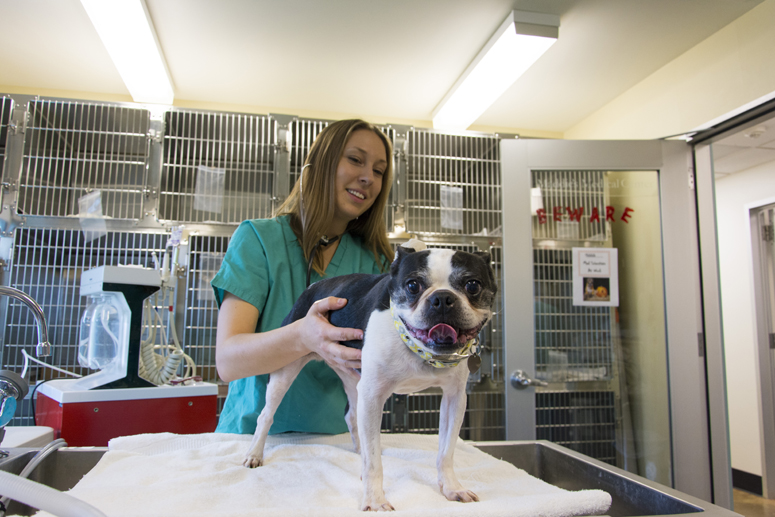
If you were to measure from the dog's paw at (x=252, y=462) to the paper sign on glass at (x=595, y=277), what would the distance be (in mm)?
1701

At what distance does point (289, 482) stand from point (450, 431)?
303 mm

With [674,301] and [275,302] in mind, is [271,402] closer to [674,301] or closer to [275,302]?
[275,302]

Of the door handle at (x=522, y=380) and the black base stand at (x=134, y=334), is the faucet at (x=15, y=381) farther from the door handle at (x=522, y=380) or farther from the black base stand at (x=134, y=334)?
the door handle at (x=522, y=380)

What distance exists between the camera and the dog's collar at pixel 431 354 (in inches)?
25.5

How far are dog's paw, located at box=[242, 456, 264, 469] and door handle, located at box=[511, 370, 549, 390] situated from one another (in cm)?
144

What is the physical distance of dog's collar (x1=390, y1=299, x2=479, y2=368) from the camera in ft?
2.13

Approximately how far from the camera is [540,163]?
88.4 inches

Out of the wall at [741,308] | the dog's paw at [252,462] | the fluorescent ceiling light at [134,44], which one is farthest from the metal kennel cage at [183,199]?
→ the wall at [741,308]

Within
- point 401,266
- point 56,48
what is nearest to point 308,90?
point 56,48

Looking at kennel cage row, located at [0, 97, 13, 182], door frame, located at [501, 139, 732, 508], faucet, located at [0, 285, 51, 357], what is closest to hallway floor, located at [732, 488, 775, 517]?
door frame, located at [501, 139, 732, 508]

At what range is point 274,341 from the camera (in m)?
0.91

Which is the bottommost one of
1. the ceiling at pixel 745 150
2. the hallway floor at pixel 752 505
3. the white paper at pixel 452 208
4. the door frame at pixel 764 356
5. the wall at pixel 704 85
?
the hallway floor at pixel 752 505

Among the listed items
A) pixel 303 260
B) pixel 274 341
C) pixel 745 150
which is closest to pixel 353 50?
pixel 303 260

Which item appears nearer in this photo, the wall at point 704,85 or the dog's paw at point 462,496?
the dog's paw at point 462,496
